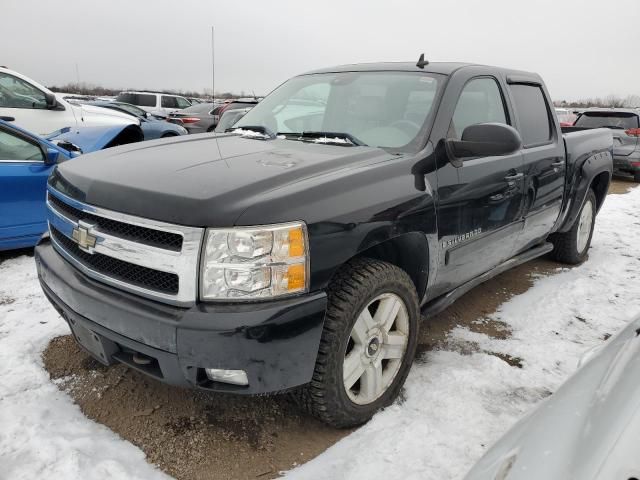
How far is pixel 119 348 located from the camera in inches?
84.3

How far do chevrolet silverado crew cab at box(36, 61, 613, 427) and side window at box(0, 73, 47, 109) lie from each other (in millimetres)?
5380

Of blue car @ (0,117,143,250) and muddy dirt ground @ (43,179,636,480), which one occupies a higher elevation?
blue car @ (0,117,143,250)

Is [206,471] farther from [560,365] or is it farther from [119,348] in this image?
[560,365]

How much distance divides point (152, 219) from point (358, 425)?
4.41 ft

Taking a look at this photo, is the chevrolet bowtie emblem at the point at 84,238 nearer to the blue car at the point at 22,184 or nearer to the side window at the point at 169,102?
the blue car at the point at 22,184

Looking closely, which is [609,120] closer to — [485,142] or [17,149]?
[485,142]

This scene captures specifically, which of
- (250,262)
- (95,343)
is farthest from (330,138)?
(95,343)

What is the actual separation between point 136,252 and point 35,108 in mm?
6583

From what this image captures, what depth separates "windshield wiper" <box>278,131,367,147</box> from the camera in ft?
8.89

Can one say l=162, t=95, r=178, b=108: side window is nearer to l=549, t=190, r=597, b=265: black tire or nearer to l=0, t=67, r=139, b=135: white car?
l=0, t=67, r=139, b=135: white car

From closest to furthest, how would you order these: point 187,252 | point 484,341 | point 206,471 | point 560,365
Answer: point 187,252 → point 206,471 → point 560,365 → point 484,341

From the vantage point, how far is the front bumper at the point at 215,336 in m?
1.81

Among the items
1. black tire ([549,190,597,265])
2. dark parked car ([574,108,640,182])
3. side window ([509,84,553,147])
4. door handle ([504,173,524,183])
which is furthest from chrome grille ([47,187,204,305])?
dark parked car ([574,108,640,182])

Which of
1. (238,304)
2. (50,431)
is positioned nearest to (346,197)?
(238,304)
